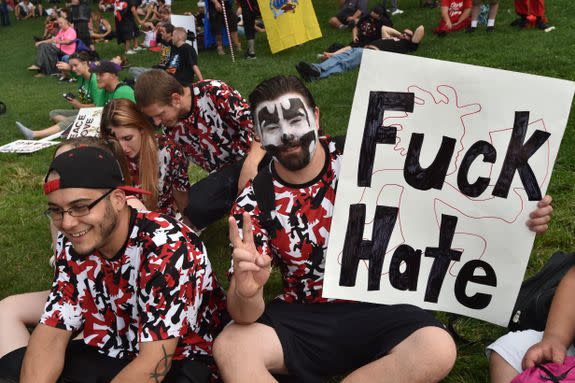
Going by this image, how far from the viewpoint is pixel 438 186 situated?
253 centimetres

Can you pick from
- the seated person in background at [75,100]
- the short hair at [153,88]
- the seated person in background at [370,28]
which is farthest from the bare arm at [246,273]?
the seated person in background at [370,28]

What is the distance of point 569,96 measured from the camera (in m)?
2.31

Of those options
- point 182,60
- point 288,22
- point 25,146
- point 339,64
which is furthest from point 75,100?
point 288,22

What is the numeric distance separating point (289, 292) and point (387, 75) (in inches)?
43.0

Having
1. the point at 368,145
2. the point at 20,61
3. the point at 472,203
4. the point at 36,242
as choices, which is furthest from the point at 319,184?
the point at 20,61

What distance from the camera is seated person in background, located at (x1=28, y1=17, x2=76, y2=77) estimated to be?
44.9 ft

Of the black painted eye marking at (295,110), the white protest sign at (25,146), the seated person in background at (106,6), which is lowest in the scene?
the white protest sign at (25,146)

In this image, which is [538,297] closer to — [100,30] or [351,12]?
[351,12]

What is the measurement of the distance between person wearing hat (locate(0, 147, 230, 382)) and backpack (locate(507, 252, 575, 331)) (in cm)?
140

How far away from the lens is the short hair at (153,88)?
12.0 feet

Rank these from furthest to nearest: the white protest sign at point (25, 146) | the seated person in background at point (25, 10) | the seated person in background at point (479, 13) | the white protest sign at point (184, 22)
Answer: the seated person in background at point (25, 10)
the white protest sign at point (184, 22)
the seated person in background at point (479, 13)
the white protest sign at point (25, 146)

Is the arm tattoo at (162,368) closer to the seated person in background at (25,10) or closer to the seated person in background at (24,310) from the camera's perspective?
the seated person in background at (24,310)

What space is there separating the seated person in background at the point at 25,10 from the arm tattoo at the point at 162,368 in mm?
24900

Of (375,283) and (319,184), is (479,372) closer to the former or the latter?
(375,283)
